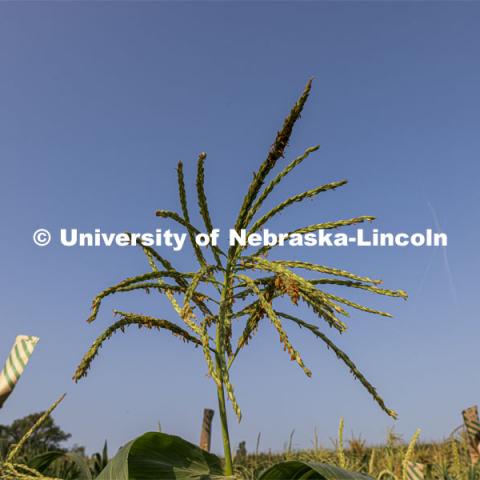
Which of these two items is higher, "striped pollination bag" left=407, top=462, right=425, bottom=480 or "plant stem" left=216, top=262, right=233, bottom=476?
"plant stem" left=216, top=262, right=233, bottom=476

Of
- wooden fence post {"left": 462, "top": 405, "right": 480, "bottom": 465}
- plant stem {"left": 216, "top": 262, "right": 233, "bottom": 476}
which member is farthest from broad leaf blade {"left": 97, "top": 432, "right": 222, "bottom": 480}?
wooden fence post {"left": 462, "top": 405, "right": 480, "bottom": 465}

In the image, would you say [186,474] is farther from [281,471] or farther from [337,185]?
[337,185]

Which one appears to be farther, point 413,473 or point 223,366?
point 413,473

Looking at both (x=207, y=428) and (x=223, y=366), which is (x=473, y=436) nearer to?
(x=207, y=428)

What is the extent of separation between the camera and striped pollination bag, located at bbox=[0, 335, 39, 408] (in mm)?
2398

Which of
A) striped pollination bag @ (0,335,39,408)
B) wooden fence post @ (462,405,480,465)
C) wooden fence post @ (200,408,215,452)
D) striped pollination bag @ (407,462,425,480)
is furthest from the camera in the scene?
wooden fence post @ (200,408,215,452)

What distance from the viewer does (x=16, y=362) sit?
7.89 ft

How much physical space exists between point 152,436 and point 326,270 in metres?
0.86

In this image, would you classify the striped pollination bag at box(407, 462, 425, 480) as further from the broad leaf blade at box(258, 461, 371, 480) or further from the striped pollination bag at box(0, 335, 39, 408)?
the striped pollination bag at box(0, 335, 39, 408)

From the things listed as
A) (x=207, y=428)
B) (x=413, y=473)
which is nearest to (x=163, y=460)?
(x=413, y=473)

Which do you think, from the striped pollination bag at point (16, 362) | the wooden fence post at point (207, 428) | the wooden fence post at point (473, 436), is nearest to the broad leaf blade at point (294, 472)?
the striped pollination bag at point (16, 362)

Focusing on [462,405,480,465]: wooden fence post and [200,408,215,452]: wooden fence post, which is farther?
[200,408,215,452]: wooden fence post

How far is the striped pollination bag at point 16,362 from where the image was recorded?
2398 mm

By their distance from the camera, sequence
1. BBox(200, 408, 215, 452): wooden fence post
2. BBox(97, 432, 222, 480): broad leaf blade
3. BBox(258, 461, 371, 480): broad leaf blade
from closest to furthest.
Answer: BBox(258, 461, 371, 480): broad leaf blade < BBox(97, 432, 222, 480): broad leaf blade < BBox(200, 408, 215, 452): wooden fence post
